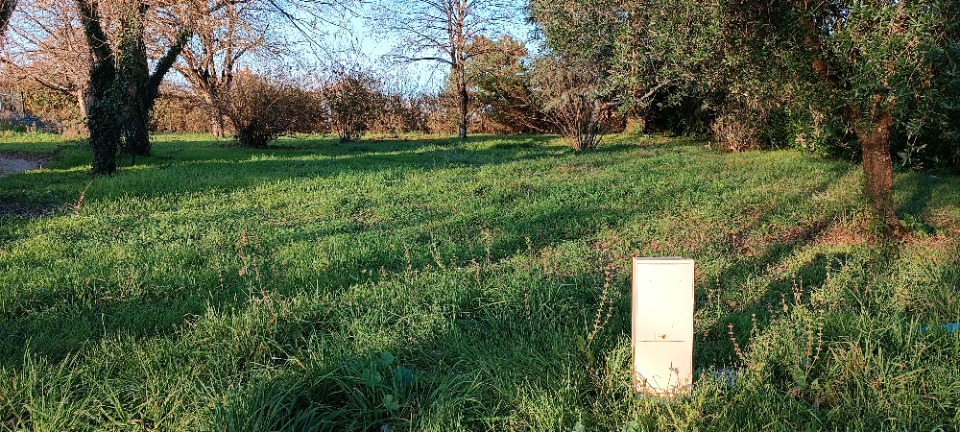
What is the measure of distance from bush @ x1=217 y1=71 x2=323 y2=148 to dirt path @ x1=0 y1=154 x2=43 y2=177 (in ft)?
16.8

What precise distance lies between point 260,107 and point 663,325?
59.4ft

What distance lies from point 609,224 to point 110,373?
503cm

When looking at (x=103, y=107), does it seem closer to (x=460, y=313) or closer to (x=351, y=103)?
(x=460, y=313)

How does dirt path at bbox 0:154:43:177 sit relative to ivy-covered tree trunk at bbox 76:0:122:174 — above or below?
below

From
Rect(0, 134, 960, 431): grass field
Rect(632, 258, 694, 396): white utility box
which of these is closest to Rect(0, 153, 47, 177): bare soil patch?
Rect(0, 134, 960, 431): grass field

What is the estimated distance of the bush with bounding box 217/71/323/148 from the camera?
18.2m

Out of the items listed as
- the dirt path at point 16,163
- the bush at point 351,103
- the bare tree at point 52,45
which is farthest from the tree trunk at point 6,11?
the bush at point 351,103

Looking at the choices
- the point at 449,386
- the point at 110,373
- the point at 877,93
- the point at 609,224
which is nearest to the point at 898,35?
the point at 877,93

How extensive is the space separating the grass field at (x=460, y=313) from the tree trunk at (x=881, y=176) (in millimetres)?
229

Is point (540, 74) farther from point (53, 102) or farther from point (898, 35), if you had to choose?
point (53, 102)

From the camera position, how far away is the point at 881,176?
5.87m

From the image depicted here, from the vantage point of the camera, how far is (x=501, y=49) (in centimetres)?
2495

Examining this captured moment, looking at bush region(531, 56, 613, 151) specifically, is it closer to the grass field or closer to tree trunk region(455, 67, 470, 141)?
tree trunk region(455, 67, 470, 141)

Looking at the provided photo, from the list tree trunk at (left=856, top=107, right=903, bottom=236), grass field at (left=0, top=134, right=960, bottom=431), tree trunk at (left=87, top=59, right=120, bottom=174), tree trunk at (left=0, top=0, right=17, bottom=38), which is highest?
tree trunk at (left=0, top=0, right=17, bottom=38)
